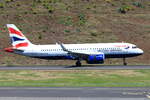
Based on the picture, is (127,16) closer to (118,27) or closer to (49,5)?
(118,27)

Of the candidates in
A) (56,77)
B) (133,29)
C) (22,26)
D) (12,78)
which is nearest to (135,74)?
(56,77)

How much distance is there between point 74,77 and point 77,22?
44.2 metres

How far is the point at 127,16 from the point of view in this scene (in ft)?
303

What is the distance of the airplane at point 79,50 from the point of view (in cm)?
5962

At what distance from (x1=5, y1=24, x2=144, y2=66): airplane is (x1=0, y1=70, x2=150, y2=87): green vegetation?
8.38 metres

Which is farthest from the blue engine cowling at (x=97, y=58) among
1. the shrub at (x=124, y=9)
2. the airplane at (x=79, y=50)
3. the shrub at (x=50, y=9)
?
the shrub at (x=124, y=9)

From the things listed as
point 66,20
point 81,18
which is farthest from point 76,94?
point 81,18

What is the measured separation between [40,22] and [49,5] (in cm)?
1063

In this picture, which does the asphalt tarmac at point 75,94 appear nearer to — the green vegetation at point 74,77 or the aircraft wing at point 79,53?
the green vegetation at point 74,77

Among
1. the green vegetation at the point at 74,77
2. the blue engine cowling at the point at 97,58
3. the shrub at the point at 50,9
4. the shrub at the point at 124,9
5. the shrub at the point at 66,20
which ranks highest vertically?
the shrub at the point at 50,9

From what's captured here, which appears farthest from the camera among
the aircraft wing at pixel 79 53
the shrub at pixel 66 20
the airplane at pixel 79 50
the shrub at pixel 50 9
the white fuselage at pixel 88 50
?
the shrub at pixel 50 9

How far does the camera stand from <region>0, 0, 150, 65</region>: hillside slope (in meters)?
78.8

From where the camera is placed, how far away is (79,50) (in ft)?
200

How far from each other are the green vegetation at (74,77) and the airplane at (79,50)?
838 cm
